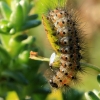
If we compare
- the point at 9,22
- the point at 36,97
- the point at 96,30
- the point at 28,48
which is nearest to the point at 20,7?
the point at 9,22

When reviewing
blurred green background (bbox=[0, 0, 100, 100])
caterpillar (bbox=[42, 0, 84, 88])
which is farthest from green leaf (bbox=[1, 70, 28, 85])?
caterpillar (bbox=[42, 0, 84, 88])

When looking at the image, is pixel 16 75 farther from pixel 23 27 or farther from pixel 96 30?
pixel 96 30

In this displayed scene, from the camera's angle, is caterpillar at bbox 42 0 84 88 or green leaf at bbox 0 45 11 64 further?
green leaf at bbox 0 45 11 64

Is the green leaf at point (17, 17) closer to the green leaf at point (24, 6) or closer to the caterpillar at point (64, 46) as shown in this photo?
the green leaf at point (24, 6)

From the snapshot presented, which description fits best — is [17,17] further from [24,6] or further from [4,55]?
[4,55]

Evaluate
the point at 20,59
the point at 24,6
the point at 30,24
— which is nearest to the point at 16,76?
the point at 20,59

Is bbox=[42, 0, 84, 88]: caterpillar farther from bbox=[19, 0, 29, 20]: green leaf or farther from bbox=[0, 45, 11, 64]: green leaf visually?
bbox=[0, 45, 11, 64]: green leaf
